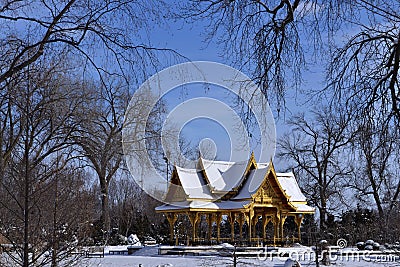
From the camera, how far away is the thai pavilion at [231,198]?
25.9 metres

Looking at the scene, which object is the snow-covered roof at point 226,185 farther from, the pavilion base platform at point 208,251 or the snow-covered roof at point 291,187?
the pavilion base platform at point 208,251

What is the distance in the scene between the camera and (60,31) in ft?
19.3

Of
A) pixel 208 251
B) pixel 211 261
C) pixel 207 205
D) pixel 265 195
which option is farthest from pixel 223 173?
pixel 211 261

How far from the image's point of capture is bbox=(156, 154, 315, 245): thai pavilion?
1018 inches

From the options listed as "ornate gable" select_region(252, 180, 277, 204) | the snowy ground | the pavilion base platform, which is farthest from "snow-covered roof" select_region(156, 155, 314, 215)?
the snowy ground

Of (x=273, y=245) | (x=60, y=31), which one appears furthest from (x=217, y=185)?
(x=60, y=31)

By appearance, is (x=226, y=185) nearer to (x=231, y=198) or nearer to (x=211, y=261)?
(x=231, y=198)

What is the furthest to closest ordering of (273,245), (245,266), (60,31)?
(273,245) < (245,266) < (60,31)

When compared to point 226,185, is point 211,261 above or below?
below

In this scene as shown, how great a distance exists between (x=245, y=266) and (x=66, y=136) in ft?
27.8

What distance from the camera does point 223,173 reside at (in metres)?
28.5

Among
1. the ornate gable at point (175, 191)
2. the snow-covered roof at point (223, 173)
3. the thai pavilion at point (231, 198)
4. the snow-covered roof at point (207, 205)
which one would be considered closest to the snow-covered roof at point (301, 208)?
the thai pavilion at point (231, 198)

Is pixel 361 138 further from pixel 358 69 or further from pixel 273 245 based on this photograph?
pixel 273 245

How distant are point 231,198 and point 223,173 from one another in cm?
176
